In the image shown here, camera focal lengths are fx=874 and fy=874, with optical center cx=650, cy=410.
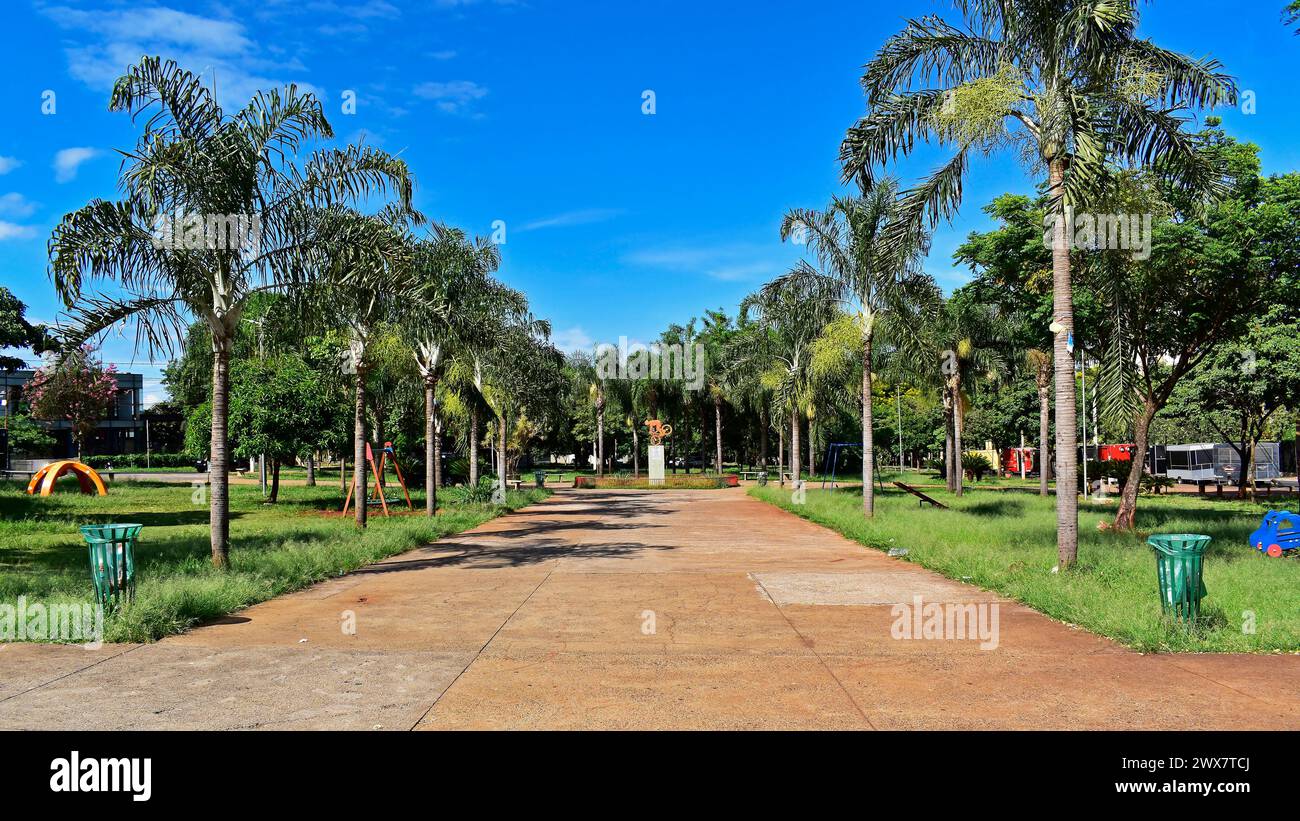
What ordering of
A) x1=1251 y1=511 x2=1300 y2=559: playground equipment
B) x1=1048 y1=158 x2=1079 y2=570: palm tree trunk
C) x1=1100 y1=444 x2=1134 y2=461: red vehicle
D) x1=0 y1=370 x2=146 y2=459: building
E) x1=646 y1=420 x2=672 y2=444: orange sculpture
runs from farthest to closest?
x1=0 y1=370 x2=146 y2=459: building < x1=646 y1=420 x2=672 y2=444: orange sculpture < x1=1100 y1=444 x2=1134 y2=461: red vehicle < x1=1251 y1=511 x2=1300 y2=559: playground equipment < x1=1048 y1=158 x2=1079 y2=570: palm tree trunk

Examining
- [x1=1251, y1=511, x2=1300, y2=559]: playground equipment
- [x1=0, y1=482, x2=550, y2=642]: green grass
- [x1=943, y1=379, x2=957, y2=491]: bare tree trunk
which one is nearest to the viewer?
[x1=0, y1=482, x2=550, y2=642]: green grass

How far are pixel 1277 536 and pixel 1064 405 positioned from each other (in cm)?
471

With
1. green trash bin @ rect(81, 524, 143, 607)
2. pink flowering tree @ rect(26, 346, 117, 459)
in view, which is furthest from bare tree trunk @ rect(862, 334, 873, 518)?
pink flowering tree @ rect(26, 346, 117, 459)

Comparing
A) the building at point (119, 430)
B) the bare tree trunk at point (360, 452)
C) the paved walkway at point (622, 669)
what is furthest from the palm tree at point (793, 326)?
the building at point (119, 430)

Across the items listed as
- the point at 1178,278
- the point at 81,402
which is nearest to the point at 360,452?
the point at 1178,278

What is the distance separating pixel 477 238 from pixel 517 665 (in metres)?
17.6

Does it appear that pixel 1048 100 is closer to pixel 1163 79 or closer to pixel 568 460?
pixel 1163 79

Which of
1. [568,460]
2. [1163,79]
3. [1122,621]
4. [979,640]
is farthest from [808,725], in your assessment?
[568,460]

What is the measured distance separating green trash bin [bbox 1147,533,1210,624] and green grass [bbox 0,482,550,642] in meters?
9.44

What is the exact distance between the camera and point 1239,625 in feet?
26.7

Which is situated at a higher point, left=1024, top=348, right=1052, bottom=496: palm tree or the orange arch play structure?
left=1024, top=348, right=1052, bottom=496: palm tree

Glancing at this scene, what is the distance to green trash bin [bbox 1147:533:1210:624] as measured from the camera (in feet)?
26.1

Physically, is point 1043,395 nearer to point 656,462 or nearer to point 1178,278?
point 1178,278

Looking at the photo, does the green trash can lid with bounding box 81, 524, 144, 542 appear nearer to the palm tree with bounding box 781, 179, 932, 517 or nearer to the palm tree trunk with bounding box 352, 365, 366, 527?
the palm tree trunk with bounding box 352, 365, 366, 527
